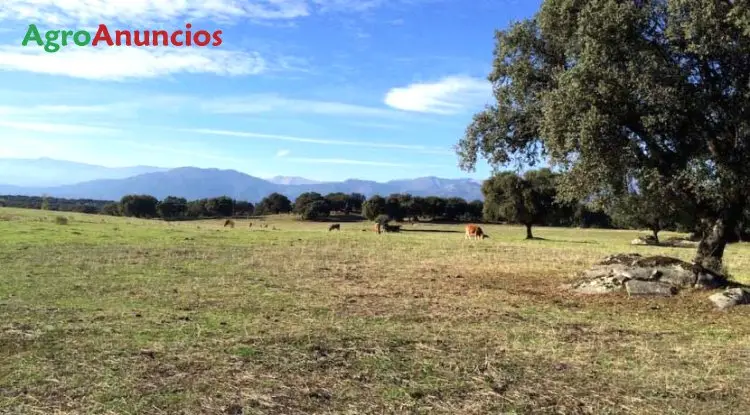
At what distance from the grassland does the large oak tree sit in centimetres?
338

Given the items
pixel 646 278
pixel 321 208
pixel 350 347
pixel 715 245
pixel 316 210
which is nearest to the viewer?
pixel 350 347

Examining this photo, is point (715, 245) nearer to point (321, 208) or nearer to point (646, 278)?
point (646, 278)

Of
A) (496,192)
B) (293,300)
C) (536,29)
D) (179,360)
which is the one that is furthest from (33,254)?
(496,192)

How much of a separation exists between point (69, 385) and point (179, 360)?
1.52m

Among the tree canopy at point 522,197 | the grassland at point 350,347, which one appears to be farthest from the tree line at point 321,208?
the grassland at point 350,347

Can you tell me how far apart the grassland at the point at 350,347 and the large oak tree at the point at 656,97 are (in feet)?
11.1

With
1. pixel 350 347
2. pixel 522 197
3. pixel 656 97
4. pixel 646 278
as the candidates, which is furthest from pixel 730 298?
pixel 522 197

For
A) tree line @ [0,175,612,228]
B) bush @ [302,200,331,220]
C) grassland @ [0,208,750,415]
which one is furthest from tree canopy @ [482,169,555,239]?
bush @ [302,200,331,220]

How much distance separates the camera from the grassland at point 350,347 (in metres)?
6.84

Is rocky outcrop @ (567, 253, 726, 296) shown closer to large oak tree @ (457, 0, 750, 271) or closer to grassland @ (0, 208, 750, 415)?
grassland @ (0, 208, 750, 415)

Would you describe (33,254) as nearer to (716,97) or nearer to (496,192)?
(716,97)

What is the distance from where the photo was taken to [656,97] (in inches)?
559

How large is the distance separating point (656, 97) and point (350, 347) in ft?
33.0

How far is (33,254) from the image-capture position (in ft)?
78.4
